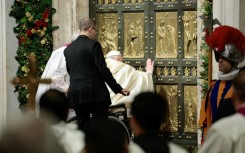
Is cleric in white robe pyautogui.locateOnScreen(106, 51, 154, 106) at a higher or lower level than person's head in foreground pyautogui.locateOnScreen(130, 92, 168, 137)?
lower

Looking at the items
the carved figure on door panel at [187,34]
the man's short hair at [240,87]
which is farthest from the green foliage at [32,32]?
the man's short hair at [240,87]

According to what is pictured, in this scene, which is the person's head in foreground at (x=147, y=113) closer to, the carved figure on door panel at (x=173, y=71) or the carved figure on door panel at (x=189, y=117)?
the carved figure on door panel at (x=189, y=117)

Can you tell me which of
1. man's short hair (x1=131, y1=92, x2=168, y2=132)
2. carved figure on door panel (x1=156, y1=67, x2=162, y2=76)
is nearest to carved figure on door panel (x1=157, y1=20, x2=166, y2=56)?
carved figure on door panel (x1=156, y1=67, x2=162, y2=76)

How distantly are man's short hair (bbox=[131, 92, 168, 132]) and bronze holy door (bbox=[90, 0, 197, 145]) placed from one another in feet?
24.9

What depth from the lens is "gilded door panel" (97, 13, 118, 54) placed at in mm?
12398

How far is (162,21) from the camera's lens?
12000mm

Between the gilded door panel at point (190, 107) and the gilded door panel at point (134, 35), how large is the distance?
102cm

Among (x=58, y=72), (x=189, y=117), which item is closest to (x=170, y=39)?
(x=189, y=117)

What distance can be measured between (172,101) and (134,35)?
4.22 ft

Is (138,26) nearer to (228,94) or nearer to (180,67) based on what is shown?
(180,67)

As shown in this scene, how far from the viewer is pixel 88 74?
9086 mm

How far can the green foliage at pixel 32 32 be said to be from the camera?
489 inches

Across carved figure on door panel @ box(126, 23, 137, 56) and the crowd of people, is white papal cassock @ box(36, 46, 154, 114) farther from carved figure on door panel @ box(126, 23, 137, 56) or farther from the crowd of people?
carved figure on door panel @ box(126, 23, 137, 56)

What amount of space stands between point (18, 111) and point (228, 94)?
21.0 feet
